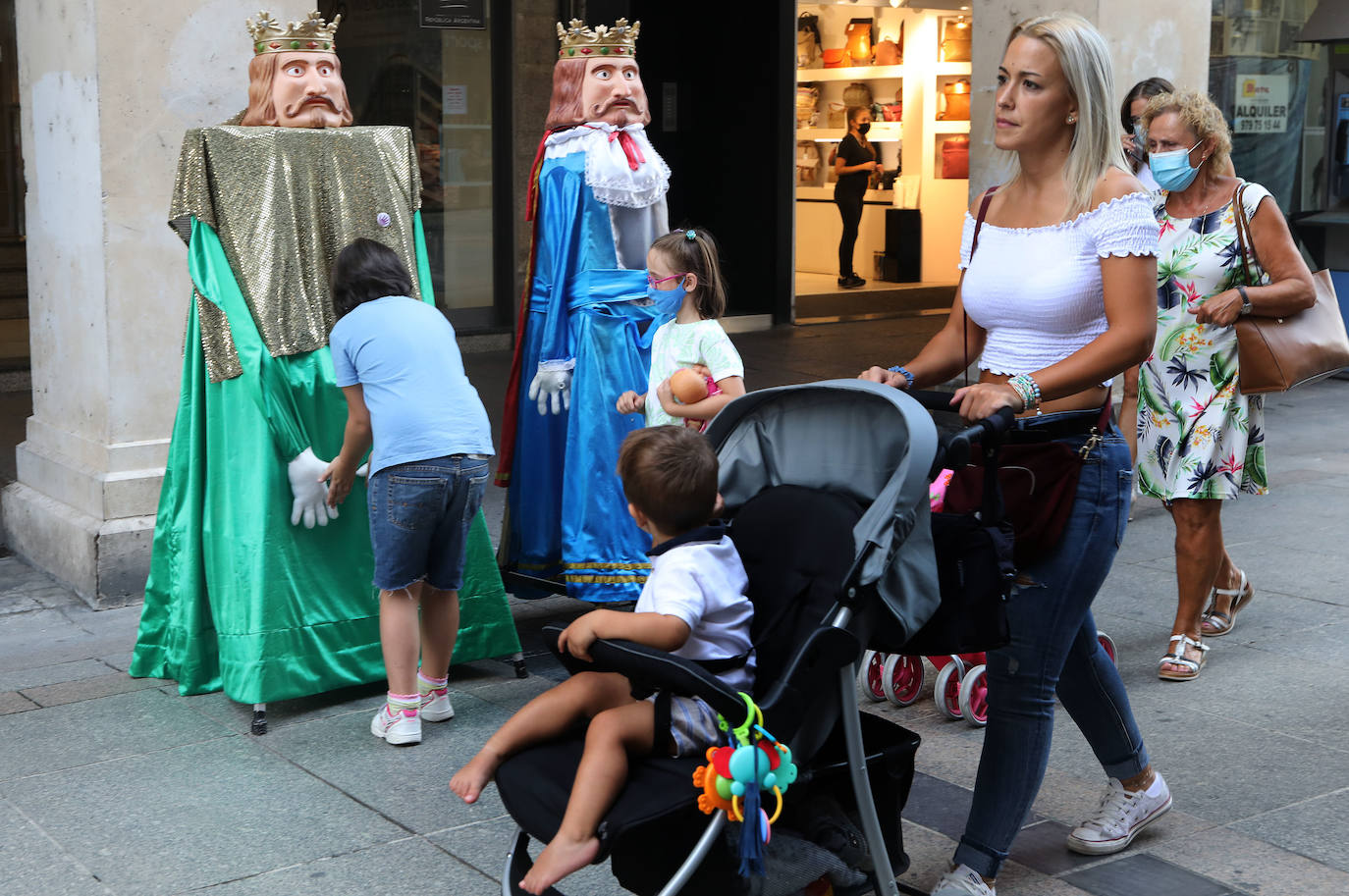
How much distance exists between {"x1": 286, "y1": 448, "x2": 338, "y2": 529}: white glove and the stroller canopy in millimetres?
1805

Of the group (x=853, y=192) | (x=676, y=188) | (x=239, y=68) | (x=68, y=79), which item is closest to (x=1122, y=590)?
(x=239, y=68)

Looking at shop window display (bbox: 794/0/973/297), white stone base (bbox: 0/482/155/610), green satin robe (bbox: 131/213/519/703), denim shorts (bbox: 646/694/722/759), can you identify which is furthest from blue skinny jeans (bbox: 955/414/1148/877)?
shop window display (bbox: 794/0/973/297)

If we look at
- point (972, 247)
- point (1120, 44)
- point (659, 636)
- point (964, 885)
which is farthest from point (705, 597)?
point (1120, 44)

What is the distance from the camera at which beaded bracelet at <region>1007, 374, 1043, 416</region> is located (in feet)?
10.1

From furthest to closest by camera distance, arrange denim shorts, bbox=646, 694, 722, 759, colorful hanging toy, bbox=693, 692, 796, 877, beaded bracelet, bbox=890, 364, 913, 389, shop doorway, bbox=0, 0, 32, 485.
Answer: shop doorway, bbox=0, 0, 32, 485
beaded bracelet, bbox=890, 364, 913, 389
denim shorts, bbox=646, 694, 722, 759
colorful hanging toy, bbox=693, 692, 796, 877

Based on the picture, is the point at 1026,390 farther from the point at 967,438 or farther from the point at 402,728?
the point at 402,728

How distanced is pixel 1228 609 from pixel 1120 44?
155 inches

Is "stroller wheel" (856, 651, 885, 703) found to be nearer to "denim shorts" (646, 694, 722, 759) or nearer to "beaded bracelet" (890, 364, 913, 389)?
"beaded bracelet" (890, 364, 913, 389)

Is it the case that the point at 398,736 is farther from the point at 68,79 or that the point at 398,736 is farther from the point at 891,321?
the point at 891,321

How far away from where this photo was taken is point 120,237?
5.79 meters

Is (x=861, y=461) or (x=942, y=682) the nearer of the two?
(x=861, y=461)

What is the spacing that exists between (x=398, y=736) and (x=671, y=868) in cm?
180

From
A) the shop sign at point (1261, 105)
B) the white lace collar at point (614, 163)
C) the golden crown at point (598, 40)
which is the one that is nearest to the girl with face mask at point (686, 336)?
the white lace collar at point (614, 163)

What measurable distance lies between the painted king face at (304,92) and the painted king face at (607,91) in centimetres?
90
